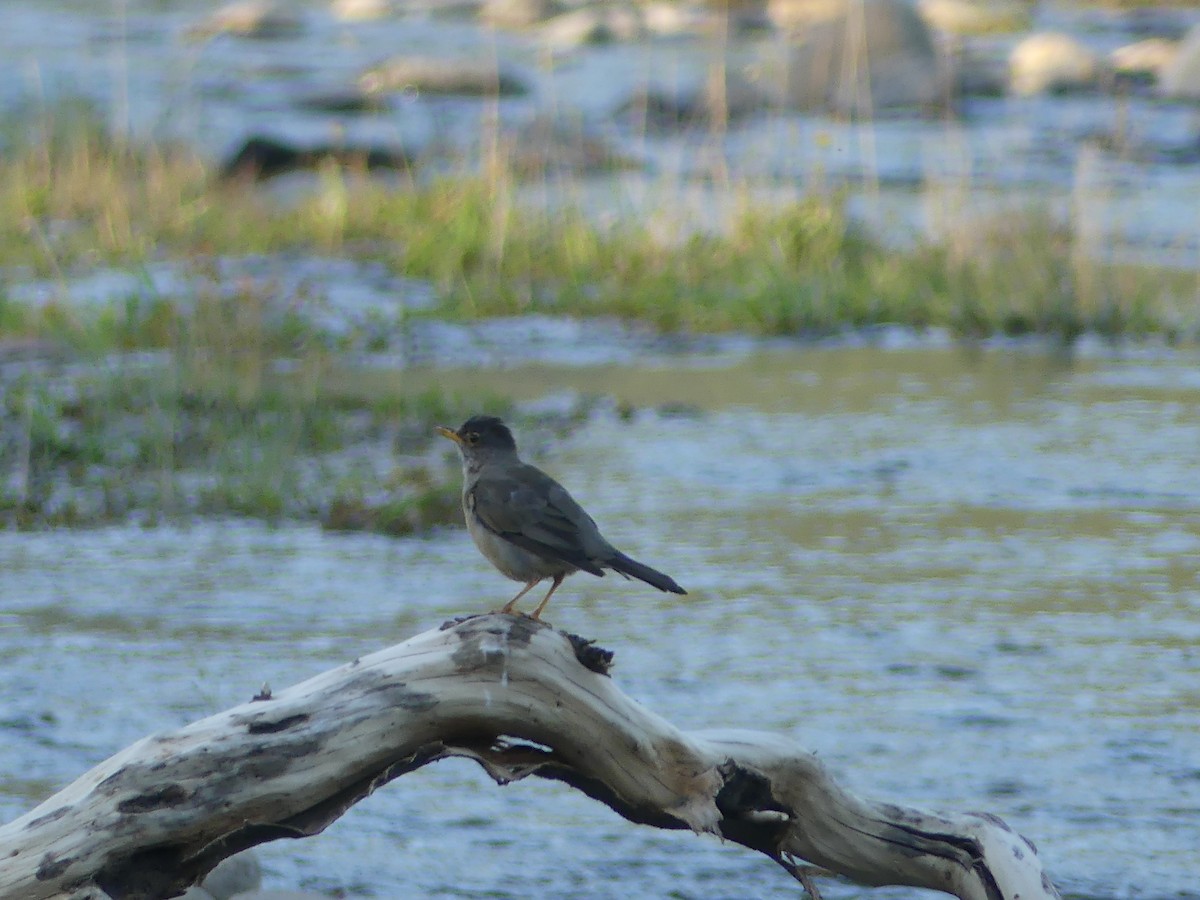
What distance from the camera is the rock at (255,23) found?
33719 millimetres

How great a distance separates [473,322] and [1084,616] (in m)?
6.39

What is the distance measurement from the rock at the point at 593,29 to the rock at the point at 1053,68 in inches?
251

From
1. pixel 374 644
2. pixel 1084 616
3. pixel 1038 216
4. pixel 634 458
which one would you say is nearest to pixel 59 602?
pixel 374 644

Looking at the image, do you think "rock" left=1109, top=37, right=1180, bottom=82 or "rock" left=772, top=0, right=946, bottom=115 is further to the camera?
"rock" left=1109, top=37, right=1180, bottom=82

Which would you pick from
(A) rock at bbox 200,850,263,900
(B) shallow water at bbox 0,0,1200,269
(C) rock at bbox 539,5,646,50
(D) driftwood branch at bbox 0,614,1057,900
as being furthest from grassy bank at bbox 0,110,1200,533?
(C) rock at bbox 539,5,646,50

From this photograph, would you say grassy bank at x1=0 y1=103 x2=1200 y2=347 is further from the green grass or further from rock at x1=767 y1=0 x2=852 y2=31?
rock at x1=767 y1=0 x2=852 y2=31

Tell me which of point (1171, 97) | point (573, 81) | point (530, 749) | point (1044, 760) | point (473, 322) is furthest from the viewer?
point (573, 81)

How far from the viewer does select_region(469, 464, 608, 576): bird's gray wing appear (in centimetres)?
458

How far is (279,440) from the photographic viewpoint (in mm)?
9555

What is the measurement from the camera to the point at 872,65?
2505cm

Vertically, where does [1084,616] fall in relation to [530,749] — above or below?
below

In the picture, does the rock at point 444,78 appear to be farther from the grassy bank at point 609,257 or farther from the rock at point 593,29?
the grassy bank at point 609,257

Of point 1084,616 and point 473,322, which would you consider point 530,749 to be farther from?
point 473,322

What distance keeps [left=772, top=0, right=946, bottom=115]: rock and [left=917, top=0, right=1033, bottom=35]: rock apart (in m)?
6.28
